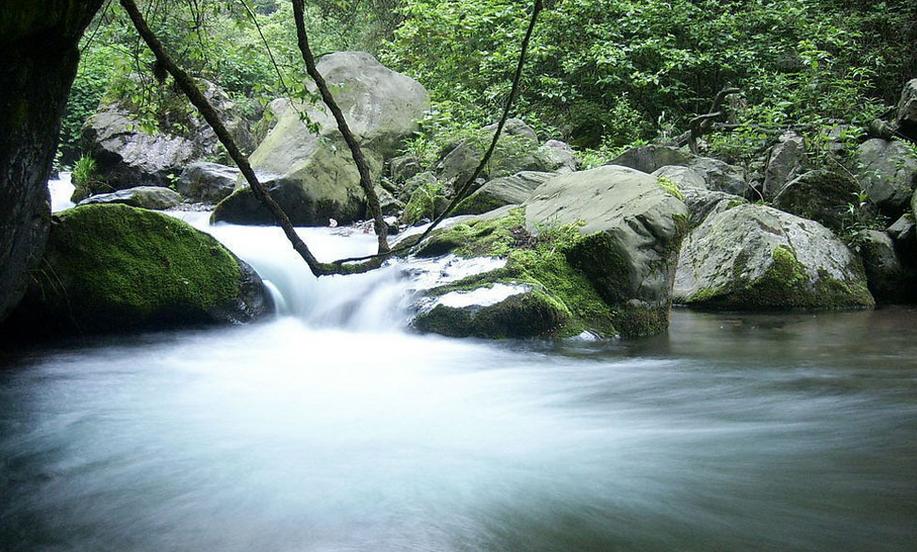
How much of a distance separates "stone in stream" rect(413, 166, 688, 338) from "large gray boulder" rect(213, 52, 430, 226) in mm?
3480

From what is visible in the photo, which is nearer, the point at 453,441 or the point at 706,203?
the point at 453,441

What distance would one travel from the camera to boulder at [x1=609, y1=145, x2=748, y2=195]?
385 inches

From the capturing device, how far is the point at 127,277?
5559 mm

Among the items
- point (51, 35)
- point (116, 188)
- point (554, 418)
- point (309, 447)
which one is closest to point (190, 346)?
point (309, 447)

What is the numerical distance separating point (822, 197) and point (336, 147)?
5630mm

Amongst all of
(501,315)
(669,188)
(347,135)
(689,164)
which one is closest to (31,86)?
(347,135)

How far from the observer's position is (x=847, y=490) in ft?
8.59

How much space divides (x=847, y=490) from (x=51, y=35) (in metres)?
3.16

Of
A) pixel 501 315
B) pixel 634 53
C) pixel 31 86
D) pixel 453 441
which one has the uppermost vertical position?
pixel 634 53

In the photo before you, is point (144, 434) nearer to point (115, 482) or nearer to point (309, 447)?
point (115, 482)

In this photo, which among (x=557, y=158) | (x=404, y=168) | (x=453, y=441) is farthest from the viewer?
(x=404, y=168)

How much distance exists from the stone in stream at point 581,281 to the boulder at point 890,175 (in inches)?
155

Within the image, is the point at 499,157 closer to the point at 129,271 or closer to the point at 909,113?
the point at 909,113

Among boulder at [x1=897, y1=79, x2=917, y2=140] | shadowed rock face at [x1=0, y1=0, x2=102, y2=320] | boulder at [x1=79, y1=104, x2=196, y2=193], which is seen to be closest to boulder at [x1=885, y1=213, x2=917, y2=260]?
boulder at [x1=897, y1=79, x2=917, y2=140]
